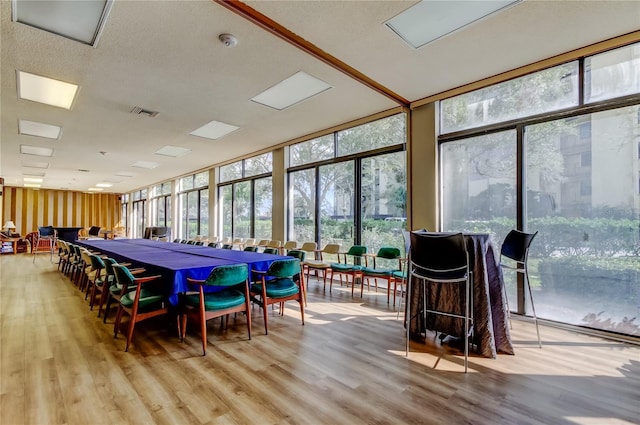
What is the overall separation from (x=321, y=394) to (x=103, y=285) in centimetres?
335

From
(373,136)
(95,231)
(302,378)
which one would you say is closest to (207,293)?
(302,378)

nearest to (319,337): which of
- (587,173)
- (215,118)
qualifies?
(587,173)

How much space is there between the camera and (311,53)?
3.26m

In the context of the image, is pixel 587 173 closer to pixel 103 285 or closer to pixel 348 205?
pixel 348 205

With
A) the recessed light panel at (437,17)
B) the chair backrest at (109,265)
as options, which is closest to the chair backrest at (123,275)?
the chair backrest at (109,265)

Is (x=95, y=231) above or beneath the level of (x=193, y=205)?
beneath

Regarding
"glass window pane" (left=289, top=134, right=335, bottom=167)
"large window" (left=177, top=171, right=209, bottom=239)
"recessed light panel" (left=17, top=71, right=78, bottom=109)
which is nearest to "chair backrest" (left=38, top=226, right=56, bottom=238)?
"large window" (left=177, top=171, right=209, bottom=239)

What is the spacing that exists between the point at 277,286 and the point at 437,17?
3.17 m

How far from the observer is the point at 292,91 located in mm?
4344

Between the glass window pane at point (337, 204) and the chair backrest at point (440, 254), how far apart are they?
3.12 metres

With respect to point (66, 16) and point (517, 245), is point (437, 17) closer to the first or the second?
point (517, 245)

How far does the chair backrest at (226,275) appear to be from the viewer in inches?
110

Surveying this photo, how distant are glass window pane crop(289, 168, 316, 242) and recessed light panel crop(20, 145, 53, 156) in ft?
19.3

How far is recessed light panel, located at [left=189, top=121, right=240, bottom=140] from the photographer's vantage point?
5793 mm
